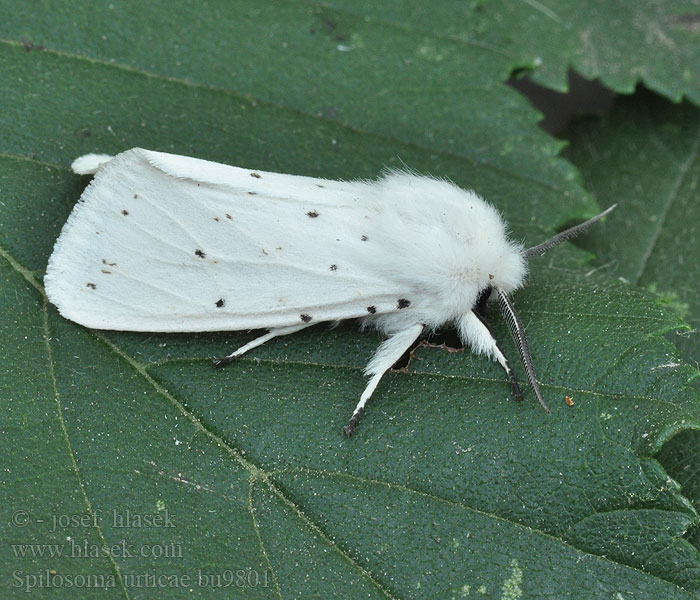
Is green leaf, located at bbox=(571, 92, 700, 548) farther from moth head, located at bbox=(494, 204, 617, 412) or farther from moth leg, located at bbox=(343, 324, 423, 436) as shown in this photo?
moth leg, located at bbox=(343, 324, 423, 436)

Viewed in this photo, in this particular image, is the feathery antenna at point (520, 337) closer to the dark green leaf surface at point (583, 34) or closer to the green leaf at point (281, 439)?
the green leaf at point (281, 439)

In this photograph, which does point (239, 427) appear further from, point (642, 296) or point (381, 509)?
point (642, 296)

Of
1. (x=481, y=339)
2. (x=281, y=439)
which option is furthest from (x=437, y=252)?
(x=281, y=439)

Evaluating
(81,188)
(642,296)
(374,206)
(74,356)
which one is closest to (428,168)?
(374,206)

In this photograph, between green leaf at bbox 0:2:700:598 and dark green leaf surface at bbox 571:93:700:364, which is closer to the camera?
green leaf at bbox 0:2:700:598

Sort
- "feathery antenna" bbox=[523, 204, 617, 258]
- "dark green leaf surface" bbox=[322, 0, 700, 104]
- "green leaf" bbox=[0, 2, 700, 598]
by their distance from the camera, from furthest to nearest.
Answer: "dark green leaf surface" bbox=[322, 0, 700, 104] < "feathery antenna" bbox=[523, 204, 617, 258] < "green leaf" bbox=[0, 2, 700, 598]

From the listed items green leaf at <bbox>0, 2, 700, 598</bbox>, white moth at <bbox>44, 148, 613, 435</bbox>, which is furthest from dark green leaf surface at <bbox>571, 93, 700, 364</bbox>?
white moth at <bbox>44, 148, 613, 435</bbox>
